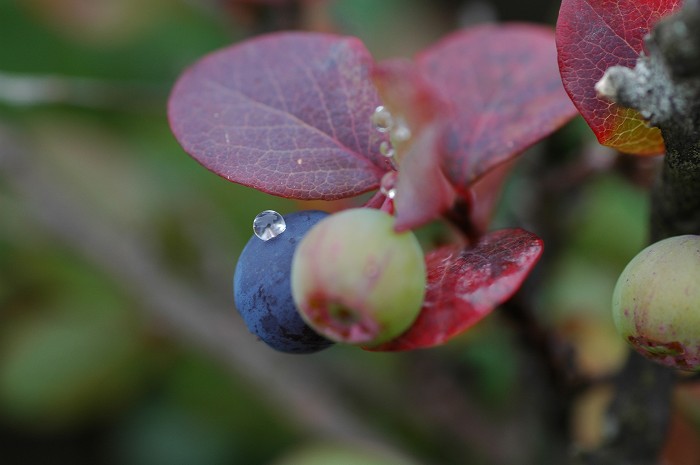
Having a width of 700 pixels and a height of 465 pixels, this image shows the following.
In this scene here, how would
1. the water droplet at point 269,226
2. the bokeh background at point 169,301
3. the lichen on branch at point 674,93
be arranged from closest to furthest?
the lichen on branch at point 674,93
the water droplet at point 269,226
the bokeh background at point 169,301

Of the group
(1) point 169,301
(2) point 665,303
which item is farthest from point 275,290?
(1) point 169,301

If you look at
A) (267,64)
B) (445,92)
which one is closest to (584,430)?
(445,92)

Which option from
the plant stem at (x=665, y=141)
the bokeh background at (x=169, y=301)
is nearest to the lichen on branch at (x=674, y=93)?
the plant stem at (x=665, y=141)

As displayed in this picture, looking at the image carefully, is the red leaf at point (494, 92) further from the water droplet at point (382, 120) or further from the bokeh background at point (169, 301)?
the bokeh background at point (169, 301)

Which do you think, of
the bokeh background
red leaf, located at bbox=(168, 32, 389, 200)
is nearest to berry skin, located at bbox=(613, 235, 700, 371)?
red leaf, located at bbox=(168, 32, 389, 200)

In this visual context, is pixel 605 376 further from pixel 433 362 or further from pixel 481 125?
pixel 433 362

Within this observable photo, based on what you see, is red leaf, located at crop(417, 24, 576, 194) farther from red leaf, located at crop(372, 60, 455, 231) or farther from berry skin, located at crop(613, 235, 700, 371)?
berry skin, located at crop(613, 235, 700, 371)

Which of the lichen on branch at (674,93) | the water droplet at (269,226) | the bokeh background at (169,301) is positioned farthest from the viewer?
the bokeh background at (169,301)
